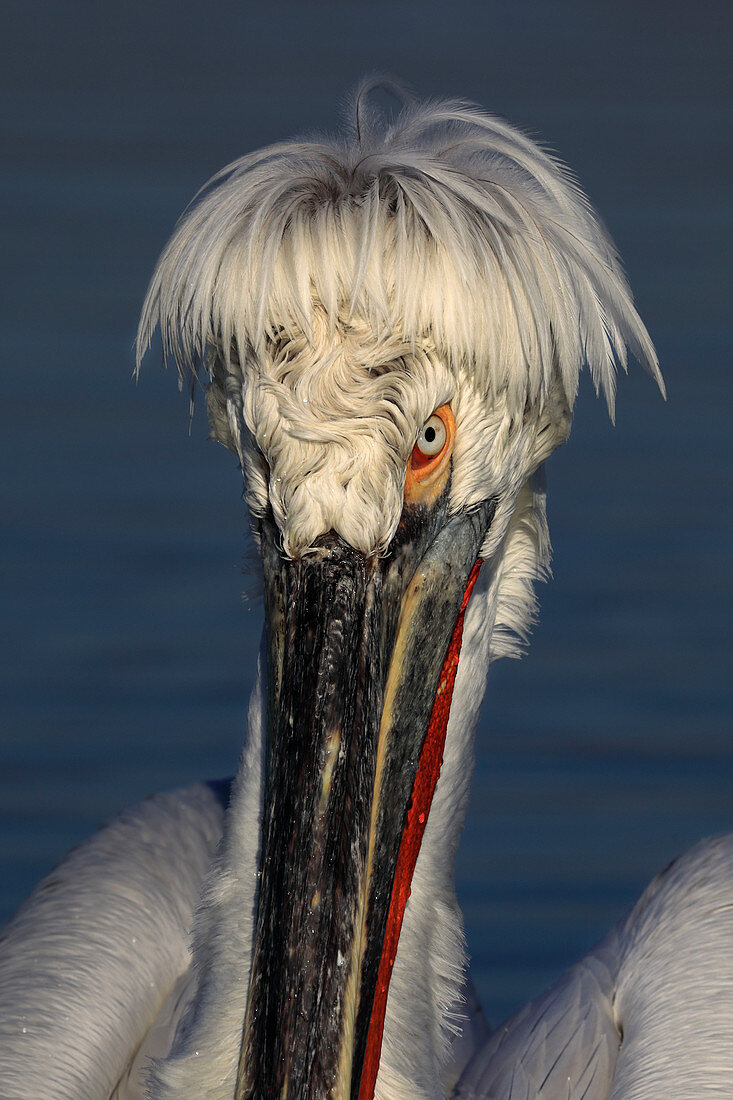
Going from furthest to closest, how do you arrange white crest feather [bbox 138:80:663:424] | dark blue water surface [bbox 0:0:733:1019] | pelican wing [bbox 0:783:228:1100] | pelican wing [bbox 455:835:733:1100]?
dark blue water surface [bbox 0:0:733:1019] < pelican wing [bbox 0:783:228:1100] < pelican wing [bbox 455:835:733:1100] < white crest feather [bbox 138:80:663:424]

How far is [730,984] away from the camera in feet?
11.7

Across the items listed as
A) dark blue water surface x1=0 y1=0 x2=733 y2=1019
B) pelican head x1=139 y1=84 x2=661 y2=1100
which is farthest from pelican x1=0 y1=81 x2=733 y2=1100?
dark blue water surface x1=0 y1=0 x2=733 y2=1019

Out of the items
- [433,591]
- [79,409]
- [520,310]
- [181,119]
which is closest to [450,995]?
[433,591]

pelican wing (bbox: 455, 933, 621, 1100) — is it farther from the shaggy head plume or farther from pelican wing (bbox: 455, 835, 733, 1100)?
the shaggy head plume

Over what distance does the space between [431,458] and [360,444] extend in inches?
7.7

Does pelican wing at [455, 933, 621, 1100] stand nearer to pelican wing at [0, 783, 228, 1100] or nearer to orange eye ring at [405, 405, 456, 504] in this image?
pelican wing at [0, 783, 228, 1100]

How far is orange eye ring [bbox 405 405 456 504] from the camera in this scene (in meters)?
3.04

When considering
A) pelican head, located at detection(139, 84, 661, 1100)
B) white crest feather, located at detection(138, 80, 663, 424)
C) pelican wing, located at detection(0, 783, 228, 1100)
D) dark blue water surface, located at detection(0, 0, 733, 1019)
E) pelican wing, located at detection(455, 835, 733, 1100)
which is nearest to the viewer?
pelican head, located at detection(139, 84, 661, 1100)

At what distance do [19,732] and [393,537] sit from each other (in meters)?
3.82

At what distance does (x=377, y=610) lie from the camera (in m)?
2.96

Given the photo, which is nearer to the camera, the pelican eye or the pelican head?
the pelican head

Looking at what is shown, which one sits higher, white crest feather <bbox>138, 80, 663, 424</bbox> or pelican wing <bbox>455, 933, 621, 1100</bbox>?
white crest feather <bbox>138, 80, 663, 424</bbox>

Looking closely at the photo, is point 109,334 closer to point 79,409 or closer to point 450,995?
point 79,409

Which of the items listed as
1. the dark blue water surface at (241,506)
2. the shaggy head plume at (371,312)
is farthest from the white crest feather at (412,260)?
the dark blue water surface at (241,506)
